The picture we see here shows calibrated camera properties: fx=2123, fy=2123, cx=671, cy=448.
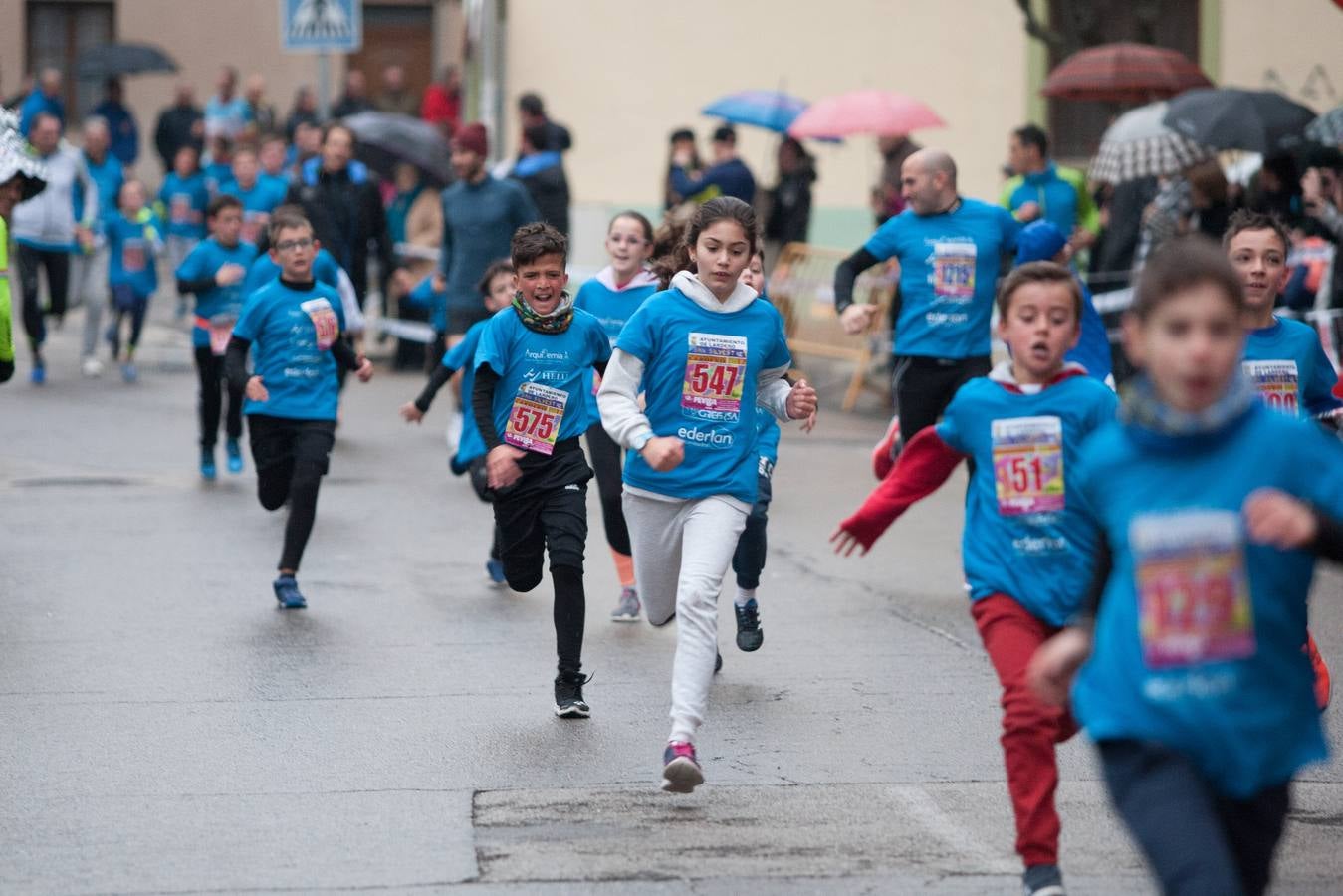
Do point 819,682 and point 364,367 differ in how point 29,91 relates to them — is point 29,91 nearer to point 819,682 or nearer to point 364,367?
point 364,367

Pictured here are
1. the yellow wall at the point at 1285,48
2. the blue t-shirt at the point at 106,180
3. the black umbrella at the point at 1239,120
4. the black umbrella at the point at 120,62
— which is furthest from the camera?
the black umbrella at the point at 120,62

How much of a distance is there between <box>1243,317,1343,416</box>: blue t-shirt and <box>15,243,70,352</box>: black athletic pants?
1282 centimetres

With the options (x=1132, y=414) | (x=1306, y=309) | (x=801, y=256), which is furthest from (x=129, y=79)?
(x=1132, y=414)

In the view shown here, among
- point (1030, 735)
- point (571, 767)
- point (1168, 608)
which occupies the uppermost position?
point (1168, 608)

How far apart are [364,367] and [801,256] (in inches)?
349

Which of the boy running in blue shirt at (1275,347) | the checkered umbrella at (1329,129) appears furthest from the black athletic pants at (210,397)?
the boy running in blue shirt at (1275,347)

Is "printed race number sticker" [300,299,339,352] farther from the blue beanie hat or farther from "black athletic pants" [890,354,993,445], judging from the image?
the blue beanie hat

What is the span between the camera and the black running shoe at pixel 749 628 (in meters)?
8.27

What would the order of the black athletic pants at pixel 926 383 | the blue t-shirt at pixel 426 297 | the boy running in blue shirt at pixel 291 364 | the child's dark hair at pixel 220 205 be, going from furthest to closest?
the blue t-shirt at pixel 426 297 < the child's dark hair at pixel 220 205 < the black athletic pants at pixel 926 383 < the boy running in blue shirt at pixel 291 364

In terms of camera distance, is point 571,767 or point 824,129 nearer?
point 571,767

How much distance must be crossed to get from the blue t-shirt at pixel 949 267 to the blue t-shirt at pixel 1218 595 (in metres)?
5.84

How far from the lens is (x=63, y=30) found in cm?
3325

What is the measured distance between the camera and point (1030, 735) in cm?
498

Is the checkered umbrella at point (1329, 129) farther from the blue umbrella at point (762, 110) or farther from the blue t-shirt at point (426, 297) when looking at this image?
the blue t-shirt at point (426, 297)
